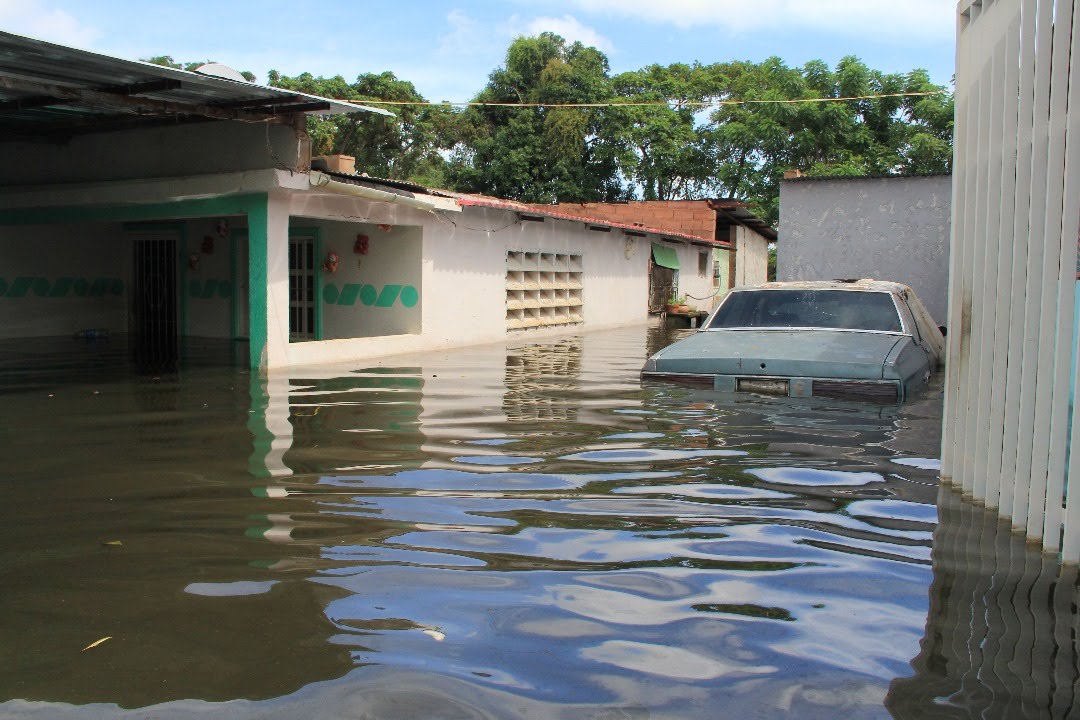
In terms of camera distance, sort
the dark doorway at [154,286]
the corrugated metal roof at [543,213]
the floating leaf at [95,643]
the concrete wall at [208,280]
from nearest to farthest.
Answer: the floating leaf at [95,643] → the corrugated metal roof at [543,213] → the concrete wall at [208,280] → the dark doorway at [154,286]

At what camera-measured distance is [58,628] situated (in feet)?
10.0

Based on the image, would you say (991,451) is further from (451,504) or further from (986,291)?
(451,504)

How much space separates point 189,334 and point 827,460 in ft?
43.6

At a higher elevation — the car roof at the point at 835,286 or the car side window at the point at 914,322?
the car roof at the point at 835,286

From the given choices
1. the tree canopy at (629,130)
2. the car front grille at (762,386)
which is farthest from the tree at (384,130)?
the car front grille at (762,386)

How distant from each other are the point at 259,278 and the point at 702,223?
18889 millimetres

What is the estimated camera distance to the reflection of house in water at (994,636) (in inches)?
102

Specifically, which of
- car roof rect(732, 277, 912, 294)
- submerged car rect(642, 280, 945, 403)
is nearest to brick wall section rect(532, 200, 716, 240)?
submerged car rect(642, 280, 945, 403)

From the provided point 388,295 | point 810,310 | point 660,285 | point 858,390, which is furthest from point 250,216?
point 660,285

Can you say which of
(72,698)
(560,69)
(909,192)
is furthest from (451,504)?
(560,69)

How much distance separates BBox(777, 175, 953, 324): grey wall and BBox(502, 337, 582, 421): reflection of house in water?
4.08 meters

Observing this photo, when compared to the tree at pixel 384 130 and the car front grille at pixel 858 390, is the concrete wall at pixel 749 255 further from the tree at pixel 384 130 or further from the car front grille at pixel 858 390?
the car front grille at pixel 858 390

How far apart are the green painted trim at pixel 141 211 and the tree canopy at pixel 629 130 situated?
15.3 m

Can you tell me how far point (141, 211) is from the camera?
12578 mm
